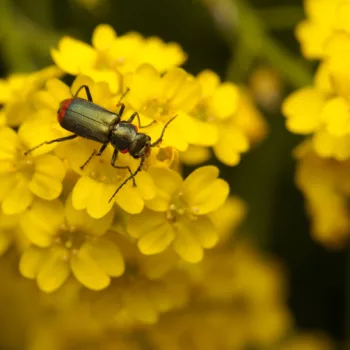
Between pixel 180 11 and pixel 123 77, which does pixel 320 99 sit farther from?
pixel 180 11

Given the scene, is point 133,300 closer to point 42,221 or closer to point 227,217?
point 42,221

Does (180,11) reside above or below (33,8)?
above

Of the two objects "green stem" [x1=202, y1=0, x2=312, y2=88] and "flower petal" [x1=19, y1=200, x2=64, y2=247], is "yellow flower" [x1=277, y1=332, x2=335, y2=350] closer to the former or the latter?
"green stem" [x1=202, y1=0, x2=312, y2=88]

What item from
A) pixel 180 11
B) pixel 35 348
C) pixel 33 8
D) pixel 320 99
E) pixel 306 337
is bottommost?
pixel 35 348

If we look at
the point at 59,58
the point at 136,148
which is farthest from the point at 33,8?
the point at 136,148

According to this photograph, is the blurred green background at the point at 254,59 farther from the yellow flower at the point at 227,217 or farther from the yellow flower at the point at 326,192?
the yellow flower at the point at 326,192

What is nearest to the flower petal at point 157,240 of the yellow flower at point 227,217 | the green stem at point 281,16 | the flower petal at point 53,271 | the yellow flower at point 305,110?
the flower petal at point 53,271
